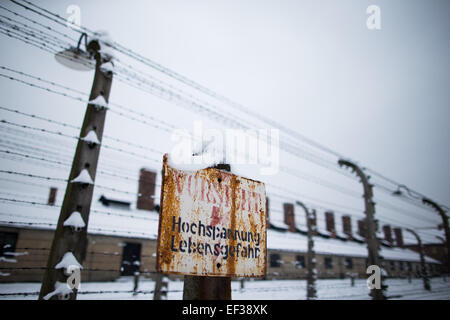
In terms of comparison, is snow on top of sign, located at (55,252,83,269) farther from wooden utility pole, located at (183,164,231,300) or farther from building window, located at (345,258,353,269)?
building window, located at (345,258,353,269)

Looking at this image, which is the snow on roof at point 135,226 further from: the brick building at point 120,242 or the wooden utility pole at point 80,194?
the wooden utility pole at point 80,194

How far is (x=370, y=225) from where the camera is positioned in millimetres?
6129

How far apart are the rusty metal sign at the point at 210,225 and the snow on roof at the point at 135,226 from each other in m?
6.46

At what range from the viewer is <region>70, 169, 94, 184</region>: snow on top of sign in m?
2.76

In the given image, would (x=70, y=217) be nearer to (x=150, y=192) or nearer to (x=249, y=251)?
(x=249, y=251)

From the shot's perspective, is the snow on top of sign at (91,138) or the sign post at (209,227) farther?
the snow on top of sign at (91,138)

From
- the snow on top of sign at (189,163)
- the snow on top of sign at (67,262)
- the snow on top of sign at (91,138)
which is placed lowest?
the snow on top of sign at (67,262)

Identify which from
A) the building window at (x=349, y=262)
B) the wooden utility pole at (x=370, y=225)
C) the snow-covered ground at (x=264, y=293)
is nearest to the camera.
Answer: the wooden utility pole at (x=370, y=225)

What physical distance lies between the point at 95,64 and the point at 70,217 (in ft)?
6.54

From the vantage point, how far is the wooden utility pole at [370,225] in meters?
5.70

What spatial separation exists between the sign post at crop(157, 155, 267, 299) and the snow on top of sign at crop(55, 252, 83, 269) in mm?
1922

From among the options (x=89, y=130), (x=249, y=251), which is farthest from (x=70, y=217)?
(x=249, y=251)

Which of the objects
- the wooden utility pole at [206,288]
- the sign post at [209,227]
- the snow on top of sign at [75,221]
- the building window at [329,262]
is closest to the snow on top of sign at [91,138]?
the snow on top of sign at [75,221]

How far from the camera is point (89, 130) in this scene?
3.05 m
